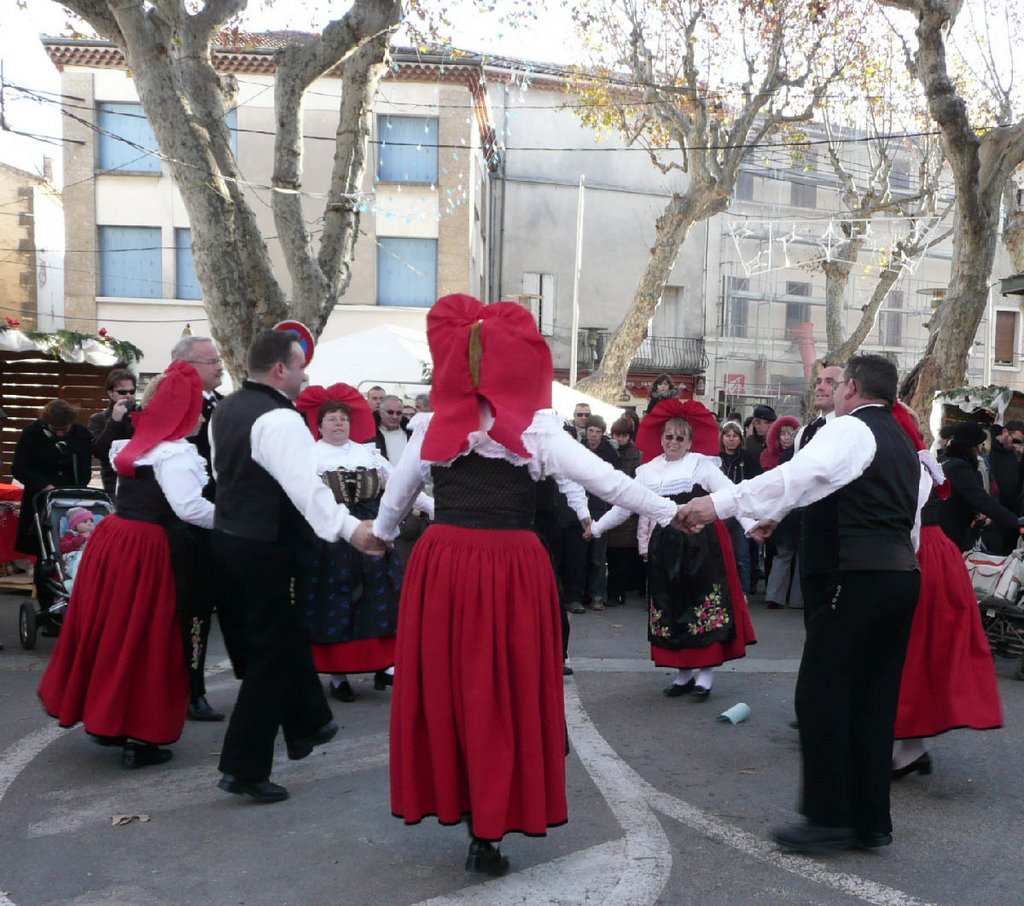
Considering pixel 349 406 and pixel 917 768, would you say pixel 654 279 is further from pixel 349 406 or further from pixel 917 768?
pixel 917 768

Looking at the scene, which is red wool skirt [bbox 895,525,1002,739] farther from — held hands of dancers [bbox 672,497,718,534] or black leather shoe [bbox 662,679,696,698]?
black leather shoe [bbox 662,679,696,698]

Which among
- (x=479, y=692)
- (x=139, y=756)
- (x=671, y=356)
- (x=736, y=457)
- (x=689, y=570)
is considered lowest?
(x=139, y=756)

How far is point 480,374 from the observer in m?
4.58

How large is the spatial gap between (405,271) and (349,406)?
21.6 meters

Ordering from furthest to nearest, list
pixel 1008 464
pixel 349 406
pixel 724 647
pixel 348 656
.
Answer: pixel 1008 464
pixel 349 406
pixel 724 647
pixel 348 656

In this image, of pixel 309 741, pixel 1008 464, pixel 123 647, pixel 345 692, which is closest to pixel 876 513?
pixel 309 741

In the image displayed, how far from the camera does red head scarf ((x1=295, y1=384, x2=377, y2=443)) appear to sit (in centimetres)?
800

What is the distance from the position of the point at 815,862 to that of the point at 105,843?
2.85 m

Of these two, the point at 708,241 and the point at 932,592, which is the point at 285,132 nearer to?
the point at 932,592

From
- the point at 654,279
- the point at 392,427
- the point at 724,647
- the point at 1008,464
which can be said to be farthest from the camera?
the point at 654,279

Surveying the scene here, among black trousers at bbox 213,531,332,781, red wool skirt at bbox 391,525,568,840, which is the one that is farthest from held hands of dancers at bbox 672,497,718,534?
black trousers at bbox 213,531,332,781

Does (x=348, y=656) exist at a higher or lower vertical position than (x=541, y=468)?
lower

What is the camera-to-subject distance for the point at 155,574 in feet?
20.2

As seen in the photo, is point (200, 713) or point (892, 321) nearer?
point (200, 713)
